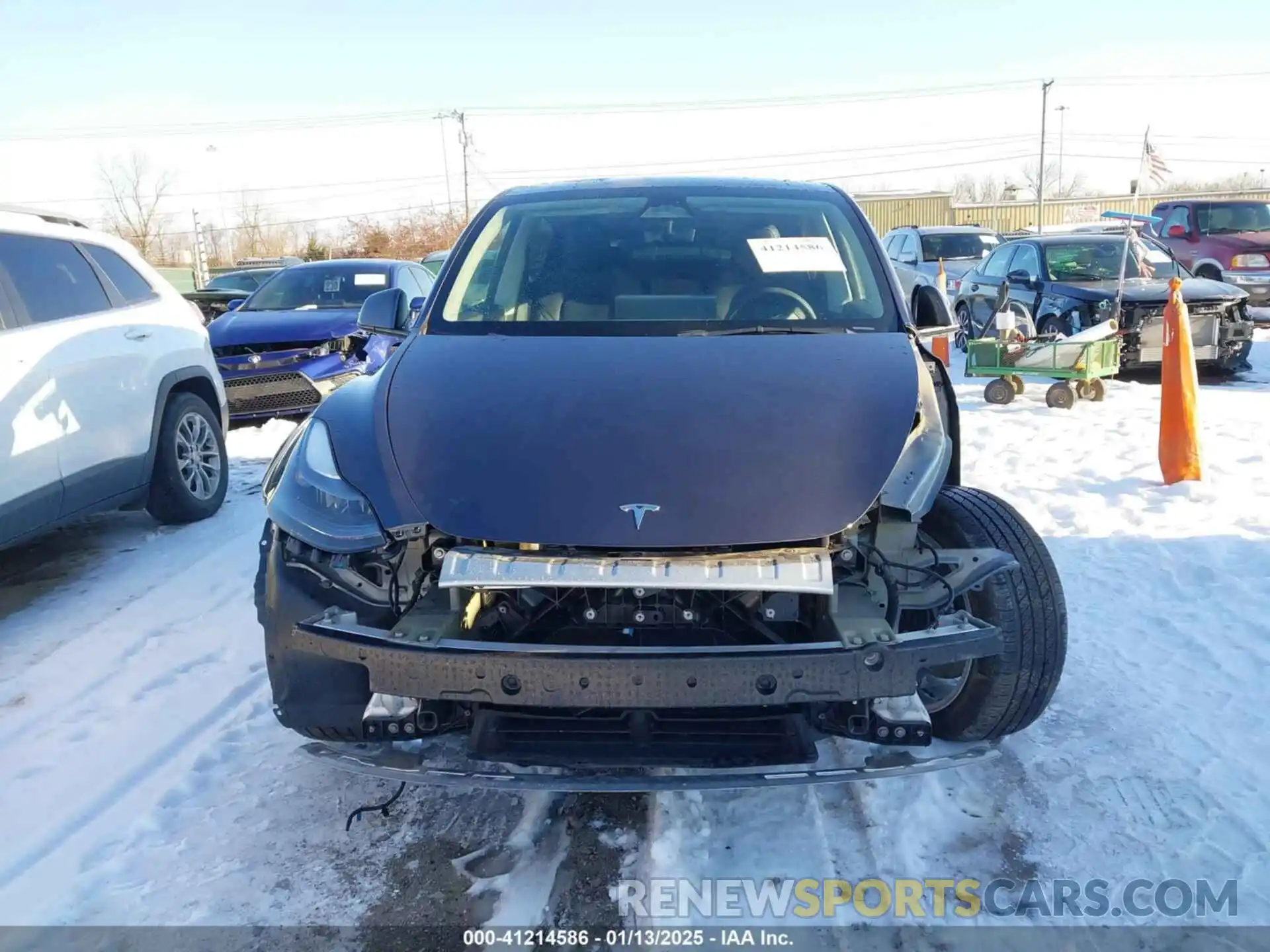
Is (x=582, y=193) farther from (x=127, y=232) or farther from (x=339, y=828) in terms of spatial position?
(x=127, y=232)

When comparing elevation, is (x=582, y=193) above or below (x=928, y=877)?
above

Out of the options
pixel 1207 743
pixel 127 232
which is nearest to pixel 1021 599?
pixel 1207 743

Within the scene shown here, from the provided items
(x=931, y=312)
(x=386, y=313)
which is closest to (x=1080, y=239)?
(x=931, y=312)

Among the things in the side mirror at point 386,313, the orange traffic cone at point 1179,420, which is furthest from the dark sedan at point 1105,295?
the side mirror at point 386,313

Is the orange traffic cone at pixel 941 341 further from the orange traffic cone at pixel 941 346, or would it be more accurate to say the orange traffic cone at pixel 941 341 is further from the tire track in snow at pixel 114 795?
the tire track in snow at pixel 114 795

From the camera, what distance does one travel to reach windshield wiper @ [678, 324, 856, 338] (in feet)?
10.8

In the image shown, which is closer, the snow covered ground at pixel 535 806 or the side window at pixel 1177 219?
the snow covered ground at pixel 535 806

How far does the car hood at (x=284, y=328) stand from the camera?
841cm

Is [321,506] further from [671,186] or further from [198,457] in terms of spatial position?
[198,457]

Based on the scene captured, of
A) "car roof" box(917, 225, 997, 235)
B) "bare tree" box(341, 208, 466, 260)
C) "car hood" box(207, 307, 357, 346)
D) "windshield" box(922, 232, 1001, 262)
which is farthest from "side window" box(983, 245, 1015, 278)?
"bare tree" box(341, 208, 466, 260)

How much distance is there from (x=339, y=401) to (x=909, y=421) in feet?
5.73

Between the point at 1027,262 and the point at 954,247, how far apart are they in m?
5.35

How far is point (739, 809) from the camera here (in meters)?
2.78

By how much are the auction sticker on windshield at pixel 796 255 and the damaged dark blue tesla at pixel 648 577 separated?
2.05 ft
